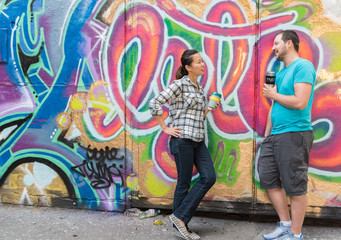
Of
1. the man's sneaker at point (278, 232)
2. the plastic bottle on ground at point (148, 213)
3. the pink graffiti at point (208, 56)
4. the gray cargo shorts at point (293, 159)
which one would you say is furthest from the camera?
the plastic bottle on ground at point (148, 213)

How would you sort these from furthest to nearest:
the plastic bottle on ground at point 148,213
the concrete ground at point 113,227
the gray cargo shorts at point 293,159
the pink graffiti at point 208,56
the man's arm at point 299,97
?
the plastic bottle on ground at point 148,213 < the pink graffiti at point 208,56 < the concrete ground at point 113,227 < the gray cargo shorts at point 293,159 < the man's arm at point 299,97

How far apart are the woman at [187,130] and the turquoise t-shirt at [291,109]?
2.40 ft

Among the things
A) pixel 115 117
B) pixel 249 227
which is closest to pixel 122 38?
pixel 115 117

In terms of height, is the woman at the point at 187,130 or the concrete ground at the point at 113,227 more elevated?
the woman at the point at 187,130

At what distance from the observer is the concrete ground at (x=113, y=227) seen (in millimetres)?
3525

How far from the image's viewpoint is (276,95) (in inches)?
124

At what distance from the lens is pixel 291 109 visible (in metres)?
3.14

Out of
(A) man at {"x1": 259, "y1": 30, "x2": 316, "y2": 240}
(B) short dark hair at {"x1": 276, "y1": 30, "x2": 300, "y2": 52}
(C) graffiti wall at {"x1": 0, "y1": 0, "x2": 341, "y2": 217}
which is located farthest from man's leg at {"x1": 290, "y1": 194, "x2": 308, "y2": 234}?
(B) short dark hair at {"x1": 276, "y1": 30, "x2": 300, "y2": 52}

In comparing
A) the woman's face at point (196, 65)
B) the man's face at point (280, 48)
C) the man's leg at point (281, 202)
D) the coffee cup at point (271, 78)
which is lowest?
the man's leg at point (281, 202)

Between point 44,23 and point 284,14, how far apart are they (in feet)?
8.77

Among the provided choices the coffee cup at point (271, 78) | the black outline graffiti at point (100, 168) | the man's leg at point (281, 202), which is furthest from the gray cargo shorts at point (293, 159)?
the black outline graffiti at point (100, 168)

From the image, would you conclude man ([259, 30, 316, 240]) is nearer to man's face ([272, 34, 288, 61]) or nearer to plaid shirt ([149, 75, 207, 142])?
man's face ([272, 34, 288, 61])

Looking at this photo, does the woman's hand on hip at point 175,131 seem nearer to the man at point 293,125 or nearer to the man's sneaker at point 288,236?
the man at point 293,125

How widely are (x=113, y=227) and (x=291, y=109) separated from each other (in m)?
2.16
